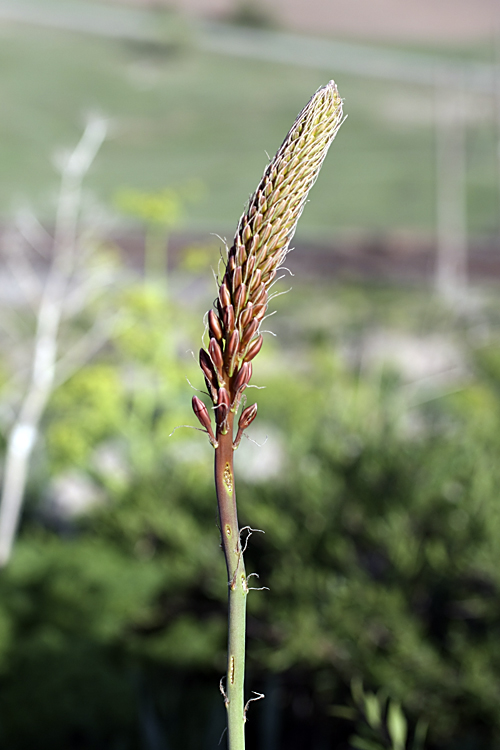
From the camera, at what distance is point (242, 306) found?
0.72 m

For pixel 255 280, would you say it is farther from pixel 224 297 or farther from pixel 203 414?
pixel 203 414

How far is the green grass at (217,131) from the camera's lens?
3638 cm

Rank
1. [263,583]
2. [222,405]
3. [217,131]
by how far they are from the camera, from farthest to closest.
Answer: [217,131], [263,583], [222,405]

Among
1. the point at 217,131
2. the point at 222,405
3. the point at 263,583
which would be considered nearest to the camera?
the point at 222,405

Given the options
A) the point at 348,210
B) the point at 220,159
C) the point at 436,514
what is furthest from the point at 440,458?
the point at 220,159

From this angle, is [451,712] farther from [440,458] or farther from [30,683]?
[30,683]

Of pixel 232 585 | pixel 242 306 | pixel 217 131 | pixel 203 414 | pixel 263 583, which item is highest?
pixel 217 131

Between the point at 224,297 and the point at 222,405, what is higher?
the point at 224,297

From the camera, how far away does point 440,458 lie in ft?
15.6

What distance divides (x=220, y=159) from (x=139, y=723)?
39.0 m

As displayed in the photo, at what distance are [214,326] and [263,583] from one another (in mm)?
4129

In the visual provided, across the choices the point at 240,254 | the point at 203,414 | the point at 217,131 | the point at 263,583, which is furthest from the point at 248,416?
the point at 217,131

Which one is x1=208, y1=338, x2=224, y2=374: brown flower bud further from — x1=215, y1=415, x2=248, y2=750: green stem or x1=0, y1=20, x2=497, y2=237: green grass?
x1=0, y1=20, x2=497, y2=237: green grass

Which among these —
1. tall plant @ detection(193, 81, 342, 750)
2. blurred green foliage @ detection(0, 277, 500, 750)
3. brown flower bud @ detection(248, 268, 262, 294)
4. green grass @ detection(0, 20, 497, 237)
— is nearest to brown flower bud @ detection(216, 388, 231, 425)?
tall plant @ detection(193, 81, 342, 750)
